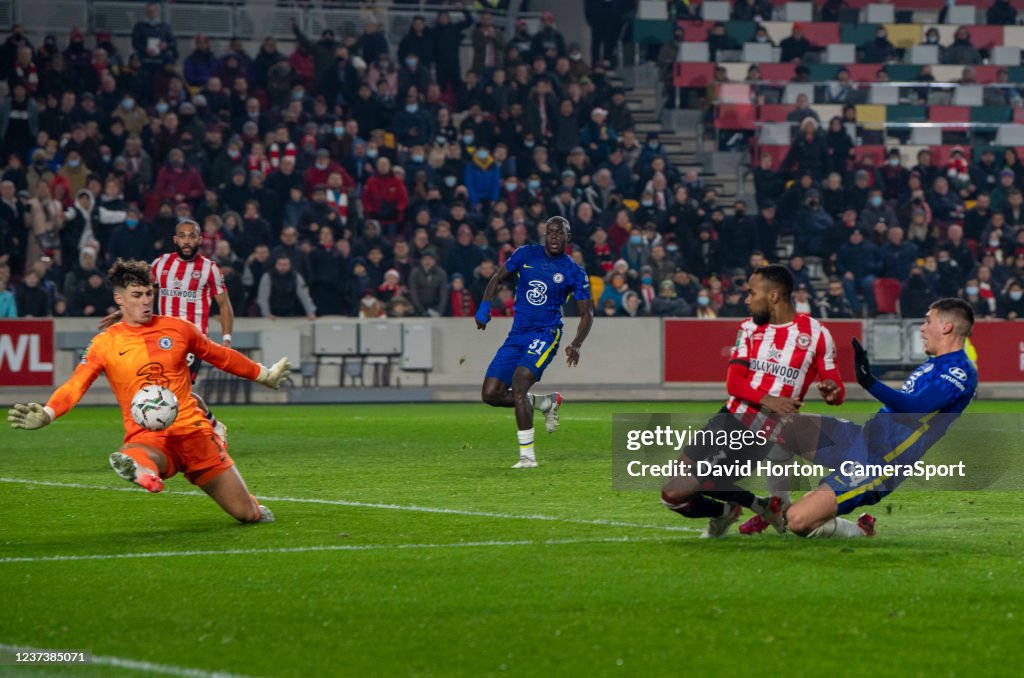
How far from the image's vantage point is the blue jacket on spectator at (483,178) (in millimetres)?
27266

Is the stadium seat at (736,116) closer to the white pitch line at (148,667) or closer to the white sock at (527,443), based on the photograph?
the white sock at (527,443)

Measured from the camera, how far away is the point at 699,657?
5.85 meters

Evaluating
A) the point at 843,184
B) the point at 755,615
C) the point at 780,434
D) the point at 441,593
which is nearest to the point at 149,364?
the point at 441,593

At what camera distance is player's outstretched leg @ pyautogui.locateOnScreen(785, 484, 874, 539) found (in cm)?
859

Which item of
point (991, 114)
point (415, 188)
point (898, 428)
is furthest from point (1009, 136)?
point (898, 428)

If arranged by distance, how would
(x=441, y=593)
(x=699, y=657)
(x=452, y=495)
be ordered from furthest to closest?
(x=452, y=495) < (x=441, y=593) < (x=699, y=657)

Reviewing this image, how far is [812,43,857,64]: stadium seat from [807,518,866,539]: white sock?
87.6ft

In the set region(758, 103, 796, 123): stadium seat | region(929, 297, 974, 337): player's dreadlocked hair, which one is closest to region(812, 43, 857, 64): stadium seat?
region(758, 103, 796, 123): stadium seat

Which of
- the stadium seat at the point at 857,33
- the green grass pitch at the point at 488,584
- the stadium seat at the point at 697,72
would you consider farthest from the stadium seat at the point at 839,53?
the green grass pitch at the point at 488,584

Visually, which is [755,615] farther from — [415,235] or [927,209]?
[927,209]

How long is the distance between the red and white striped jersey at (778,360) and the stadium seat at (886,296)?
63.8 feet

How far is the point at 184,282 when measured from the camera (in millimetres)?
14703

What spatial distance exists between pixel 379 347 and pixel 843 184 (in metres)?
10.2

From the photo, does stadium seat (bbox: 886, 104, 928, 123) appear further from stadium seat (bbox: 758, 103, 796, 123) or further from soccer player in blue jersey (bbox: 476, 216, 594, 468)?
soccer player in blue jersey (bbox: 476, 216, 594, 468)
